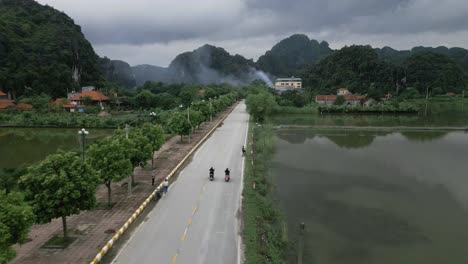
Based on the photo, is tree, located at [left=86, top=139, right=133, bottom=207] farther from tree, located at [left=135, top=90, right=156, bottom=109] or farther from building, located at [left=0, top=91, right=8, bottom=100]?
building, located at [left=0, top=91, right=8, bottom=100]

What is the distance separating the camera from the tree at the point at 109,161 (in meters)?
16.5

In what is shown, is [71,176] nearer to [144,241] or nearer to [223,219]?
[144,241]

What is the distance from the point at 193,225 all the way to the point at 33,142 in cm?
3151

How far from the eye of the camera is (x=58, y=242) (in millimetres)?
13664

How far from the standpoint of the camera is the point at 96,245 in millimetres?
13453

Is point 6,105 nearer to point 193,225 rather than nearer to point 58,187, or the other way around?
point 58,187

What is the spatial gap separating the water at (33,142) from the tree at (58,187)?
18.2 meters

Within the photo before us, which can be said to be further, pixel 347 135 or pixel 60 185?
pixel 347 135

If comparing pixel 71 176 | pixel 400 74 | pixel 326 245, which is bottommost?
pixel 326 245

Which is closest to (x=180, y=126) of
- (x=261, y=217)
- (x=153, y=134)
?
(x=153, y=134)

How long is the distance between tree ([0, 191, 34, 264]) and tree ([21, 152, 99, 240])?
2.16m

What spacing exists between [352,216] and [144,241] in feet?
33.0

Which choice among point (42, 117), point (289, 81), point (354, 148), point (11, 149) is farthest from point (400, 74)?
point (11, 149)

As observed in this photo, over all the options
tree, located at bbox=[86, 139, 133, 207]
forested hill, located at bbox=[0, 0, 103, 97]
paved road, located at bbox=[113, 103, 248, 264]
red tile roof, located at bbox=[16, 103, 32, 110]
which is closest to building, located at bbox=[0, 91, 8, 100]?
forested hill, located at bbox=[0, 0, 103, 97]
